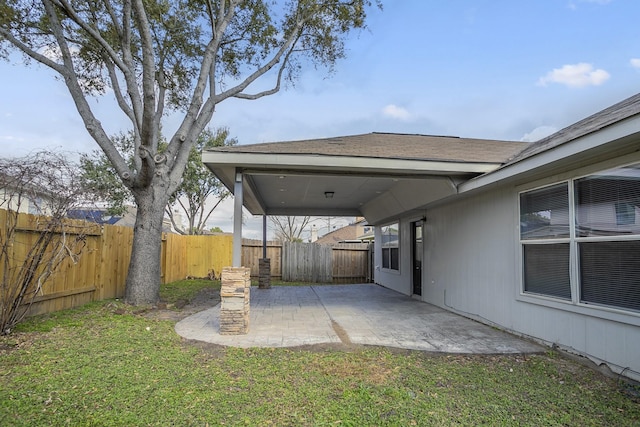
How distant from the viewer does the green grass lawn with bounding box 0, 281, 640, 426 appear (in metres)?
2.67

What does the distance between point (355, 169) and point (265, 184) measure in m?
3.06

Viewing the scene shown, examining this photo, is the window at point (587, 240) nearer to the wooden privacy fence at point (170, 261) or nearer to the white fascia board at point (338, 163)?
the white fascia board at point (338, 163)

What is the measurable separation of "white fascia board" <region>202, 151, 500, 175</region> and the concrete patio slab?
2.53 meters

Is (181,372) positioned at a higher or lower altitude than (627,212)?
lower

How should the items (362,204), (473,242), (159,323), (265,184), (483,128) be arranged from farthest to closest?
(483,128), (362,204), (265,184), (473,242), (159,323)

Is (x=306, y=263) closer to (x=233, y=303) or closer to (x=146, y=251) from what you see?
(x=146, y=251)

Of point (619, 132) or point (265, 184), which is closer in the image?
point (619, 132)

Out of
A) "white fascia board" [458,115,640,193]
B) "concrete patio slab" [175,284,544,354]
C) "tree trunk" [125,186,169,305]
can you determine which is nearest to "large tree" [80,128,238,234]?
"tree trunk" [125,186,169,305]

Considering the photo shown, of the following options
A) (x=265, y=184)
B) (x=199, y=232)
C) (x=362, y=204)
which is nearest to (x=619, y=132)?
(x=265, y=184)

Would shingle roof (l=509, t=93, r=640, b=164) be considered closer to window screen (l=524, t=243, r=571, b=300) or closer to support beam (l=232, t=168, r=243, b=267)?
window screen (l=524, t=243, r=571, b=300)

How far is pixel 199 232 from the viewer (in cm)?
2227

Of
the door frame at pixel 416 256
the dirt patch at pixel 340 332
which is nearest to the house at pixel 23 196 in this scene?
the dirt patch at pixel 340 332

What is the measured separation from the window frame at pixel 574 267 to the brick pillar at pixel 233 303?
159 inches

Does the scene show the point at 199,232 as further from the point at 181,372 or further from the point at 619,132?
the point at 619,132
